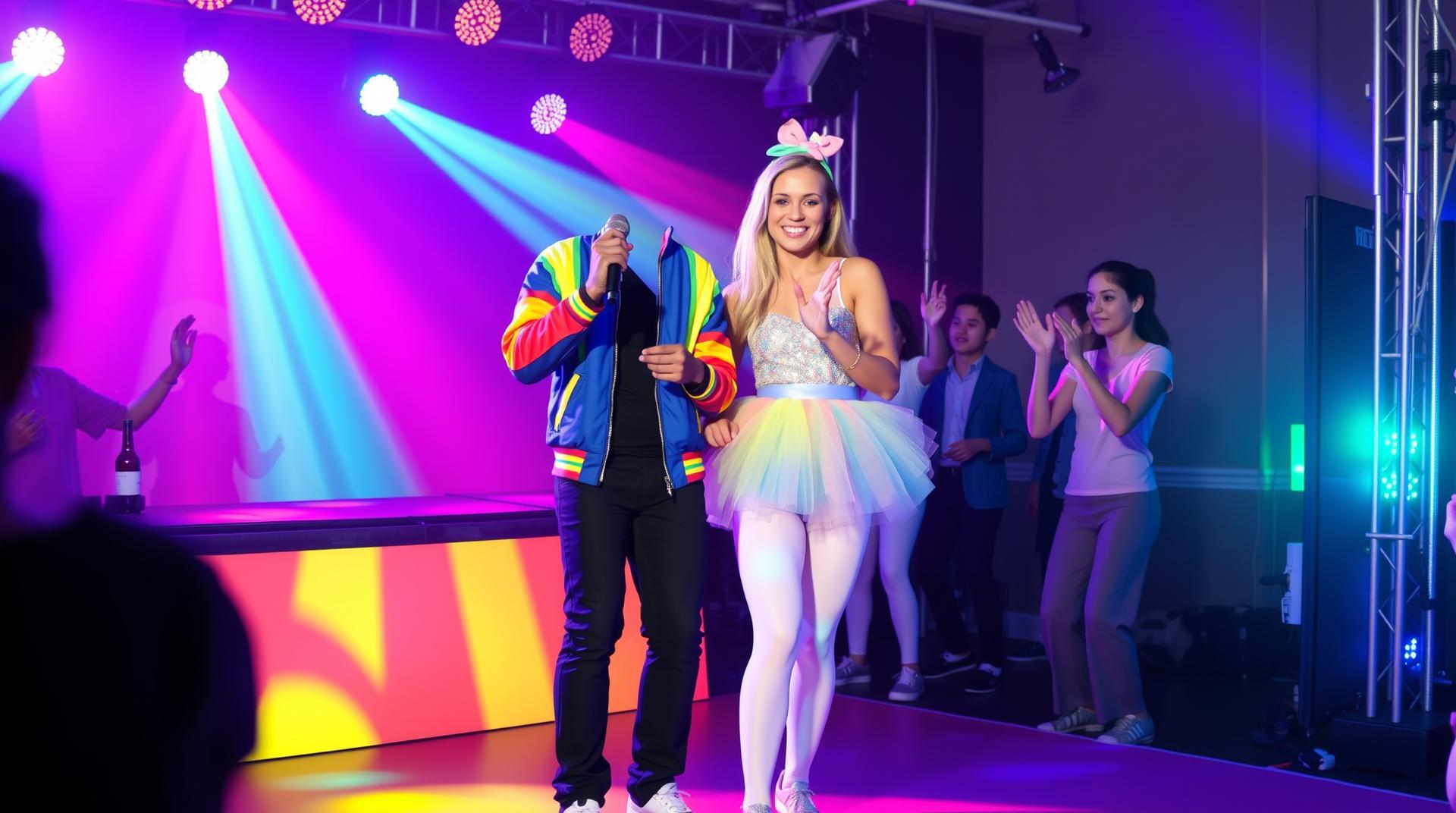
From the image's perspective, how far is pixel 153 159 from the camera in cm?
550

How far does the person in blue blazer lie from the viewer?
5820mm

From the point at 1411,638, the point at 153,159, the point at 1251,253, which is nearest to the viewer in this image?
the point at 1411,638

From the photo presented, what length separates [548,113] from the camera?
648 centimetres

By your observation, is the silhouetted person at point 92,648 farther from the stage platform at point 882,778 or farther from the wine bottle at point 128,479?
the wine bottle at point 128,479

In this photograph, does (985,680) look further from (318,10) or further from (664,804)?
(318,10)

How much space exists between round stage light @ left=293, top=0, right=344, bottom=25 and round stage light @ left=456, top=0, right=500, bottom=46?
1.74ft

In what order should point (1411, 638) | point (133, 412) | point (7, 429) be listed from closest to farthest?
point (7, 429), point (1411, 638), point (133, 412)

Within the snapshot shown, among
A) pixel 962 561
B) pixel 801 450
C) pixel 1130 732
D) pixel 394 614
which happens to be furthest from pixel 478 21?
pixel 1130 732

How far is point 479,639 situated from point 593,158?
112 inches

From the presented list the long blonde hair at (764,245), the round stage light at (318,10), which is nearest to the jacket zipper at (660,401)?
the long blonde hair at (764,245)

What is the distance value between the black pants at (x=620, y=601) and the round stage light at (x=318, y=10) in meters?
2.95

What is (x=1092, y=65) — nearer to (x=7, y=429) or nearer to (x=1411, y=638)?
(x=1411, y=638)

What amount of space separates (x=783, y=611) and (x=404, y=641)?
1.89 meters

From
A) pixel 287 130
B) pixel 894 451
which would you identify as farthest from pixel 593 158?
pixel 894 451
